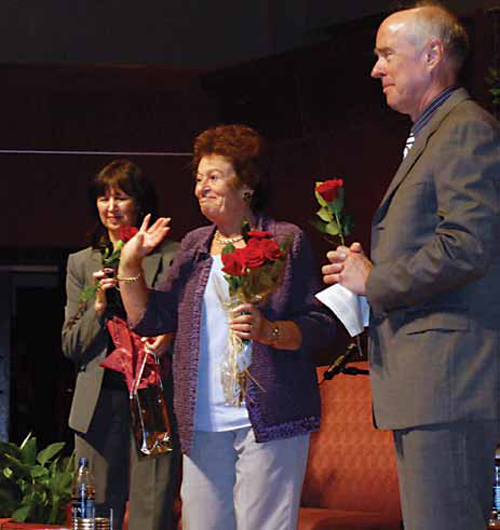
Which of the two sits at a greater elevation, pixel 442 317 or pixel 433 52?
pixel 433 52

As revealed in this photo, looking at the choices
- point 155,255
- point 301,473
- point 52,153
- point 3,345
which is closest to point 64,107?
point 52,153

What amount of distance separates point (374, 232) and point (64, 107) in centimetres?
478

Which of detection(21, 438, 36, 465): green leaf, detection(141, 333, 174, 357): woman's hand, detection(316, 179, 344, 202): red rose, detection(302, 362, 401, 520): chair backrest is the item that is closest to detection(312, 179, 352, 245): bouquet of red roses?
detection(316, 179, 344, 202): red rose

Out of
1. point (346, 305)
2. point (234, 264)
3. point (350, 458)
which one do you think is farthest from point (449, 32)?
point (350, 458)

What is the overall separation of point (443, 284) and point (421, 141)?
335 millimetres

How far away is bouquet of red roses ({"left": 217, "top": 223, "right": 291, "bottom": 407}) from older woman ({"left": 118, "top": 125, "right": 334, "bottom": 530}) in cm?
2

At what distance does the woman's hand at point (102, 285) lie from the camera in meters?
3.51

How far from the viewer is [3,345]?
8445 millimetres

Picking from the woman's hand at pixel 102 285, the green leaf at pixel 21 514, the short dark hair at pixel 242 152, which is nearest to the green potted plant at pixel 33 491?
the green leaf at pixel 21 514

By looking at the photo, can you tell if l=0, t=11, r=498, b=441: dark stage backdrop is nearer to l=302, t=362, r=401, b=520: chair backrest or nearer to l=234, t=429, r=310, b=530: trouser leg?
l=302, t=362, r=401, b=520: chair backrest

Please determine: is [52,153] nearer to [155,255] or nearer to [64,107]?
[64,107]

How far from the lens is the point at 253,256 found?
2779mm

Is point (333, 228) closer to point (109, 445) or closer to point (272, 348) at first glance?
point (272, 348)

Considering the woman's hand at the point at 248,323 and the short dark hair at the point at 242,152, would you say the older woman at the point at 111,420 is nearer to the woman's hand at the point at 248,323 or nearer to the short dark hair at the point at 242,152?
the short dark hair at the point at 242,152
